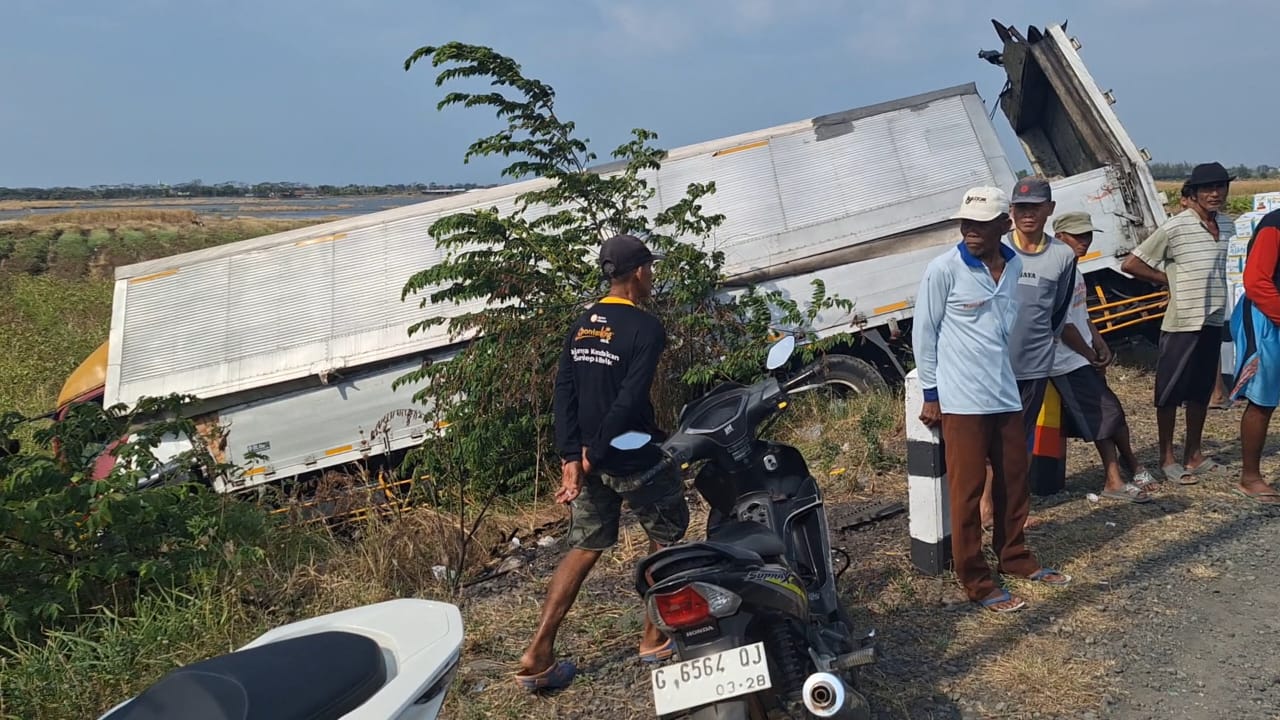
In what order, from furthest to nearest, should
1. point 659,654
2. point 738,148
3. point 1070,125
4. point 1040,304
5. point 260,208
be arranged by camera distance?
point 260,208
point 1070,125
point 738,148
point 1040,304
point 659,654

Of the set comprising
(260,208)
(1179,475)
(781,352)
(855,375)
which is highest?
(260,208)

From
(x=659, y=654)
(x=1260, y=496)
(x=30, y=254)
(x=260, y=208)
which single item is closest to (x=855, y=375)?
(x=1260, y=496)

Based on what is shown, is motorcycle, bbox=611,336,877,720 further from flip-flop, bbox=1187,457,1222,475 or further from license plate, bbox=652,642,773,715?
flip-flop, bbox=1187,457,1222,475

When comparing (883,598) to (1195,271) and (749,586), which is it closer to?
(749,586)

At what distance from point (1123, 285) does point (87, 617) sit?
8.36m

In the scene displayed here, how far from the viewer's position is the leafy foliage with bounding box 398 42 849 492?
661 centimetres

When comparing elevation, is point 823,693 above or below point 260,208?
below

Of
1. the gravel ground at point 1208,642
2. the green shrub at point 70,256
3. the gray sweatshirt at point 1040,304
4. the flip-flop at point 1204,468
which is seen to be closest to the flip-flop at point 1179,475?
the flip-flop at point 1204,468

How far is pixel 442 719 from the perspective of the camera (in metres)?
3.41

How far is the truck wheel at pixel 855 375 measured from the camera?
768 cm

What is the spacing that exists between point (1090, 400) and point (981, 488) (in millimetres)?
1872

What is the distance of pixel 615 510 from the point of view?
3.47 m

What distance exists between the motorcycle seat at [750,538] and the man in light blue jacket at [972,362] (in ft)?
3.87

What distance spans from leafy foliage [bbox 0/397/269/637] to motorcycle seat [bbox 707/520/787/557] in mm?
2643
